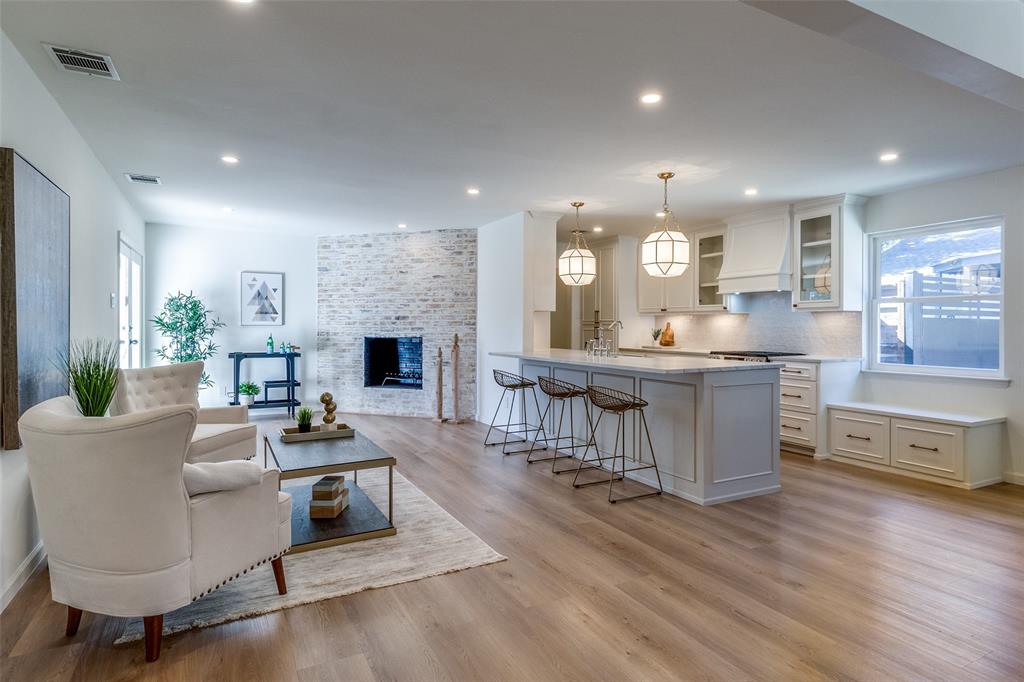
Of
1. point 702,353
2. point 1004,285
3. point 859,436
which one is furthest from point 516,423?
point 1004,285

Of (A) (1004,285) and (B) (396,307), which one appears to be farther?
(B) (396,307)

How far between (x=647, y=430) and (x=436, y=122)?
277 centimetres

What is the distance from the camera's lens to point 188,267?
25.2 ft

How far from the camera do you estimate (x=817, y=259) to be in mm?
5910

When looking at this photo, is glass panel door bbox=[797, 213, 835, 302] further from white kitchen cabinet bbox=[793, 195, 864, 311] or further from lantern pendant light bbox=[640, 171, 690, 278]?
lantern pendant light bbox=[640, 171, 690, 278]

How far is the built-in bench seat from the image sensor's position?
181 inches

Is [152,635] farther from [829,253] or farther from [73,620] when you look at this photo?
[829,253]

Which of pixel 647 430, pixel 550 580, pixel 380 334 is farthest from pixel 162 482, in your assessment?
pixel 380 334

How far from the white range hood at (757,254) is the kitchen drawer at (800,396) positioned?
1101mm

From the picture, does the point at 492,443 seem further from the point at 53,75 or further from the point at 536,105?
the point at 53,75

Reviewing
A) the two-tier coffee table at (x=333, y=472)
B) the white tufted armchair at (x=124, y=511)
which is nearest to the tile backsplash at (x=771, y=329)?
the two-tier coffee table at (x=333, y=472)

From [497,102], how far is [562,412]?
3053mm

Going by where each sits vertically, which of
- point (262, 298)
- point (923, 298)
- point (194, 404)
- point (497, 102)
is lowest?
point (194, 404)

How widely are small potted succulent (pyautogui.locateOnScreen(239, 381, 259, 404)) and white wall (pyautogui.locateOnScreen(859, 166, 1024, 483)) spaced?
7.42 metres
